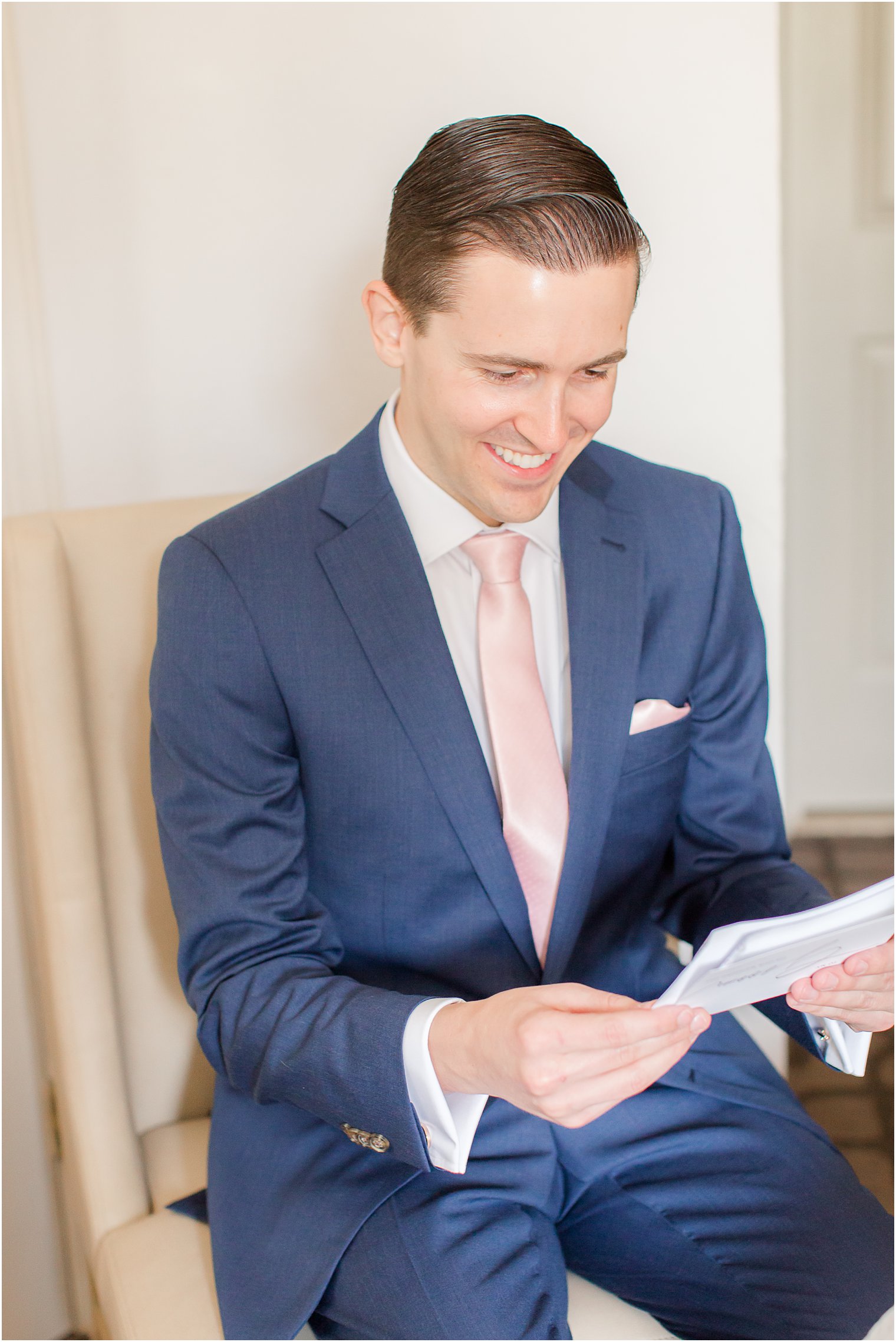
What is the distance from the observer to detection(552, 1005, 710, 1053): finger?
734mm

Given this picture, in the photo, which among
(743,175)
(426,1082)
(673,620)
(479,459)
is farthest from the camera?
(743,175)

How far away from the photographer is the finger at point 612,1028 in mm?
734

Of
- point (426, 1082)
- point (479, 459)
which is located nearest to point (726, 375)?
point (479, 459)

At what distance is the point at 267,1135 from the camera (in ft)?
3.25

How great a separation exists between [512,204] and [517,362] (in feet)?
0.37

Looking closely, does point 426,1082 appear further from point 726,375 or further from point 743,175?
point 743,175

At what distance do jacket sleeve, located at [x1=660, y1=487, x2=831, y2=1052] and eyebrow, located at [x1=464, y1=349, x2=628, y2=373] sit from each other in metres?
0.28

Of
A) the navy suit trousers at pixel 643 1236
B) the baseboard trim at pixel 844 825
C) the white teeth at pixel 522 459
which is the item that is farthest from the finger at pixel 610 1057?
the baseboard trim at pixel 844 825

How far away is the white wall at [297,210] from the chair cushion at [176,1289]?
365mm

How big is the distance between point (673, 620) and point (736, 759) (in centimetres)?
15

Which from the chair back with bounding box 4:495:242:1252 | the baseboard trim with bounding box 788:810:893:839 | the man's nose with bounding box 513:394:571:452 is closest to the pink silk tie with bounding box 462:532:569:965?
the man's nose with bounding box 513:394:571:452

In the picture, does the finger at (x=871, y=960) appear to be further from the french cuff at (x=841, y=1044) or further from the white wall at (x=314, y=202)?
the white wall at (x=314, y=202)

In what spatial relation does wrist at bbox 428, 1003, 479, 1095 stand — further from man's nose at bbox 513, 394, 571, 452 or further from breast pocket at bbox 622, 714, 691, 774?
man's nose at bbox 513, 394, 571, 452

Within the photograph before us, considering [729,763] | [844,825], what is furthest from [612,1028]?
[844,825]
